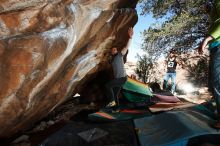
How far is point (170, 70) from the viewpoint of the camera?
12.0m

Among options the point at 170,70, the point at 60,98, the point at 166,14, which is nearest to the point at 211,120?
the point at 60,98

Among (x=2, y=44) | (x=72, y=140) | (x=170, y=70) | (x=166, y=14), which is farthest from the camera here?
(x=166, y=14)

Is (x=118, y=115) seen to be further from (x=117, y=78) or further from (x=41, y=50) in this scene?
(x=41, y=50)

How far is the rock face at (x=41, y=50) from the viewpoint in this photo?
517 centimetres

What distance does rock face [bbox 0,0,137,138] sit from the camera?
17.0 ft

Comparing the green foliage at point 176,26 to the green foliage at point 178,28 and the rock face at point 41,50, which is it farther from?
the rock face at point 41,50

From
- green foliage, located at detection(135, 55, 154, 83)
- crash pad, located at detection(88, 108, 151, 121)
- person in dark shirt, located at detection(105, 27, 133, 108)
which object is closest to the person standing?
crash pad, located at detection(88, 108, 151, 121)

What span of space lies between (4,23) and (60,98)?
2953 mm

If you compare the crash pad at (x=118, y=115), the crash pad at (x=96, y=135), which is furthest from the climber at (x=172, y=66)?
the crash pad at (x=96, y=135)

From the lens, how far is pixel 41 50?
18.2 ft

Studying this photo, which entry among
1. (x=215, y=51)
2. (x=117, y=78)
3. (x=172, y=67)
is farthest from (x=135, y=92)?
(x=215, y=51)

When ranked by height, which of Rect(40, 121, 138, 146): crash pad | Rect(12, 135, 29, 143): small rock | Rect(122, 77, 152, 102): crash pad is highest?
Rect(122, 77, 152, 102): crash pad

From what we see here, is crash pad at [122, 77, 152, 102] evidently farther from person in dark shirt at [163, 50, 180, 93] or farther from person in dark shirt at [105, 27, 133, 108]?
person in dark shirt at [163, 50, 180, 93]

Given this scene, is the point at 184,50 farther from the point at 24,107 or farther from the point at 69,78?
the point at 24,107
